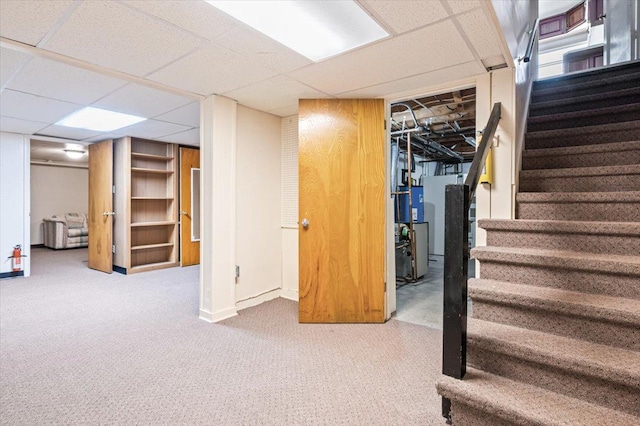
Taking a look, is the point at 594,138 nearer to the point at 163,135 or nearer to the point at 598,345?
the point at 598,345

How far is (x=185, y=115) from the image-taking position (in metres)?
3.93

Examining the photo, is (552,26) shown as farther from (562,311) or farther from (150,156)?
(150,156)

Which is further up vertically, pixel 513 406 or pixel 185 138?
pixel 185 138

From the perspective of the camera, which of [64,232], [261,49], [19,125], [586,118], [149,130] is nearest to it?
[261,49]

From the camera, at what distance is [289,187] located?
385cm

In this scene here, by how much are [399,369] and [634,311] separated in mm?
1299

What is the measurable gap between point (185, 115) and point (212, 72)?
1.58 meters

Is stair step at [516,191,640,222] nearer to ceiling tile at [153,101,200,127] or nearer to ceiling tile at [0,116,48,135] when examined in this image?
ceiling tile at [153,101,200,127]

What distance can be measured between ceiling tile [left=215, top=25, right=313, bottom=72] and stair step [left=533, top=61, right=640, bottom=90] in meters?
3.26

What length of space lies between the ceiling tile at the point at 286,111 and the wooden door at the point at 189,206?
2886 millimetres

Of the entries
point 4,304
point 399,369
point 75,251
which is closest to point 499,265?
point 399,369

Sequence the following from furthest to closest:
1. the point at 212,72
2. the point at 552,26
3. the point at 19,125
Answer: the point at 552,26
the point at 19,125
the point at 212,72

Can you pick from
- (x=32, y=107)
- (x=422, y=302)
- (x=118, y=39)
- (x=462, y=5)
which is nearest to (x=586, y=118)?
(x=462, y=5)

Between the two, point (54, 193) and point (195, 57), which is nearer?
point (195, 57)
